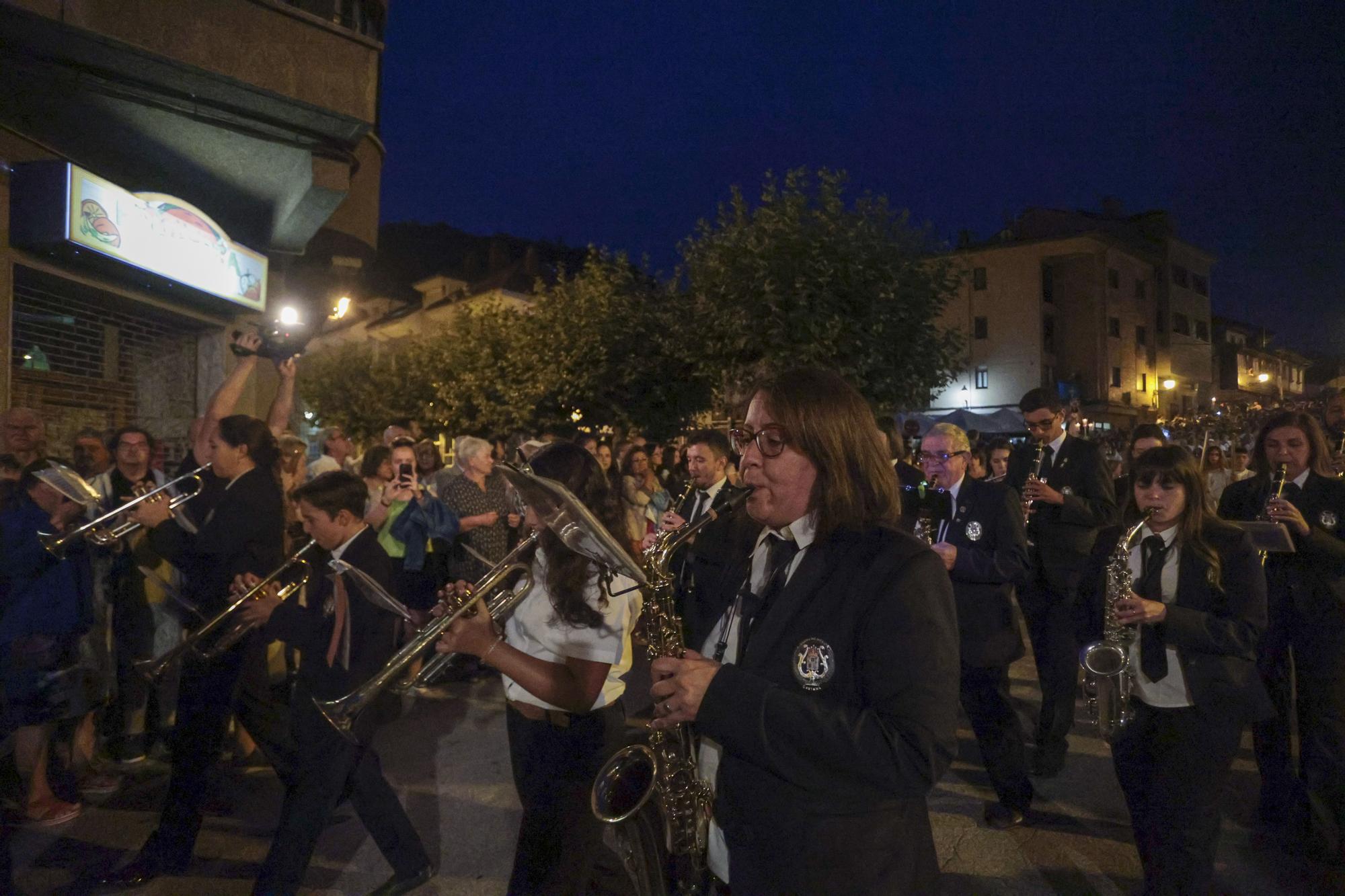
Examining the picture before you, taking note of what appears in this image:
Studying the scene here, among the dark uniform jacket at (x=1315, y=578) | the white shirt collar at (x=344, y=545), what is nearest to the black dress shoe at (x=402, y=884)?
the white shirt collar at (x=344, y=545)

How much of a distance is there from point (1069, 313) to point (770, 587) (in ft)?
154

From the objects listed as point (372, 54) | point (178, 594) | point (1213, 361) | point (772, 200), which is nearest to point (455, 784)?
point (178, 594)

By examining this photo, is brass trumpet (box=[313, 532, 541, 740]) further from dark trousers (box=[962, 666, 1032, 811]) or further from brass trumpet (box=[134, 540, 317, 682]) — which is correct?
dark trousers (box=[962, 666, 1032, 811])

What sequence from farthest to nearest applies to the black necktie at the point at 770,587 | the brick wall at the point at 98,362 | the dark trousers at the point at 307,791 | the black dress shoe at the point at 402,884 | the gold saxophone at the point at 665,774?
Result: the brick wall at the point at 98,362 → the black dress shoe at the point at 402,884 → the dark trousers at the point at 307,791 → the gold saxophone at the point at 665,774 → the black necktie at the point at 770,587

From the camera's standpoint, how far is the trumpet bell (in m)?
2.11

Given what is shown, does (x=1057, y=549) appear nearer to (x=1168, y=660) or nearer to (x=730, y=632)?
(x=1168, y=660)

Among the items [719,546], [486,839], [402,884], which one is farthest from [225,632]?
[719,546]

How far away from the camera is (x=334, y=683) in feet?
11.3

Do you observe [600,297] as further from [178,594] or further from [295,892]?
[295,892]

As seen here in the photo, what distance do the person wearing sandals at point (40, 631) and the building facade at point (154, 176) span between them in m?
3.04

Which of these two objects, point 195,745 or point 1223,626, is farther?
point 195,745

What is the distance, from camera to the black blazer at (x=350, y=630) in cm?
345

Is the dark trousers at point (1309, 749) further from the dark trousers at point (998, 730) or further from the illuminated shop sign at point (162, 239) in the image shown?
the illuminated shop sign at point (162, 239)

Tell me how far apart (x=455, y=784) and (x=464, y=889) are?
1333 mm
